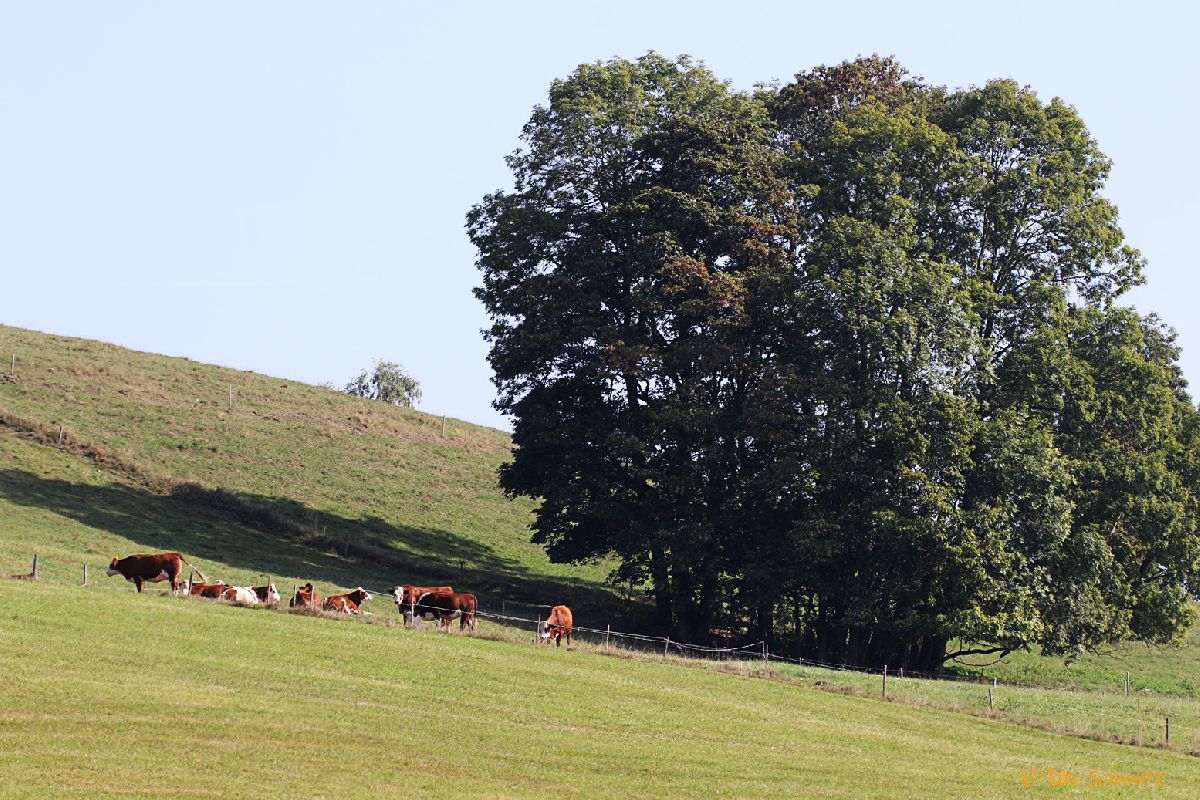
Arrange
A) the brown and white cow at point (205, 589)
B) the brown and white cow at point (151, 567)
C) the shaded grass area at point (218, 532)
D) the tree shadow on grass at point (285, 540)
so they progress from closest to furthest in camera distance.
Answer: the brown and white cow at point (205, 589)
the brown and white cow at point (151, 567)
the shaded grass area at point (218, 532)
the tree shadow on grass at point (285, 540)

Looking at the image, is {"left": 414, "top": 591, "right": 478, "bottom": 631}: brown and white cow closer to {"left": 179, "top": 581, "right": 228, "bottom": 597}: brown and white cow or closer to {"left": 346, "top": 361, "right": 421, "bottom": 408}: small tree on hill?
{"left": 179, "top": 581, "right": 228, "bottom": 597}: brown and white cow

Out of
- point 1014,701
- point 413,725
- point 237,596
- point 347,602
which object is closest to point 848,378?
point 1014,701

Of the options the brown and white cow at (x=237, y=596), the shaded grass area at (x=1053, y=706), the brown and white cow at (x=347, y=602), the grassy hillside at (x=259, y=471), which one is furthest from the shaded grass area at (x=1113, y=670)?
the brown and white cow at (x=237, y=596)

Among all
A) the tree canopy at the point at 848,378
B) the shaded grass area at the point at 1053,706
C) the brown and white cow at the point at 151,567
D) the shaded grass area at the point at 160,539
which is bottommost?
the shaded grass area at the point at 1053,706

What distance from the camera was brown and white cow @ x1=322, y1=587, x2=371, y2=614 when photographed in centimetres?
4241

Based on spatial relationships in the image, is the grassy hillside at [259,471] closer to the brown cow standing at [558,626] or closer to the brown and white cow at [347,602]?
the brown and white cow at [347,602]

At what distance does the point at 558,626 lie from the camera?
43031mm

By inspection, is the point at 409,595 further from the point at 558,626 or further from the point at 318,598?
the point at 558,626

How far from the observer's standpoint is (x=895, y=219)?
4978cm

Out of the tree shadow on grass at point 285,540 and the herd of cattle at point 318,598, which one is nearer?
the herd of cattle at point 318,598

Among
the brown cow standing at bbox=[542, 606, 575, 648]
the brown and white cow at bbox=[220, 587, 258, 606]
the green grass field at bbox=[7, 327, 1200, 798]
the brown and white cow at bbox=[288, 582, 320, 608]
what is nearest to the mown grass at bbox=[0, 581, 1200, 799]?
the green grass field at bbox=[7, 327, 1200, 798]

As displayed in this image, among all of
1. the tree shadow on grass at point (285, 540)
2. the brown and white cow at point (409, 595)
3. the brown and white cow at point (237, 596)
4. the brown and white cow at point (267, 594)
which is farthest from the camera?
the tree shadow on grass at point (285, 540)

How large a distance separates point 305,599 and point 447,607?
463cm

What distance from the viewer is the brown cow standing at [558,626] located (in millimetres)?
42312
